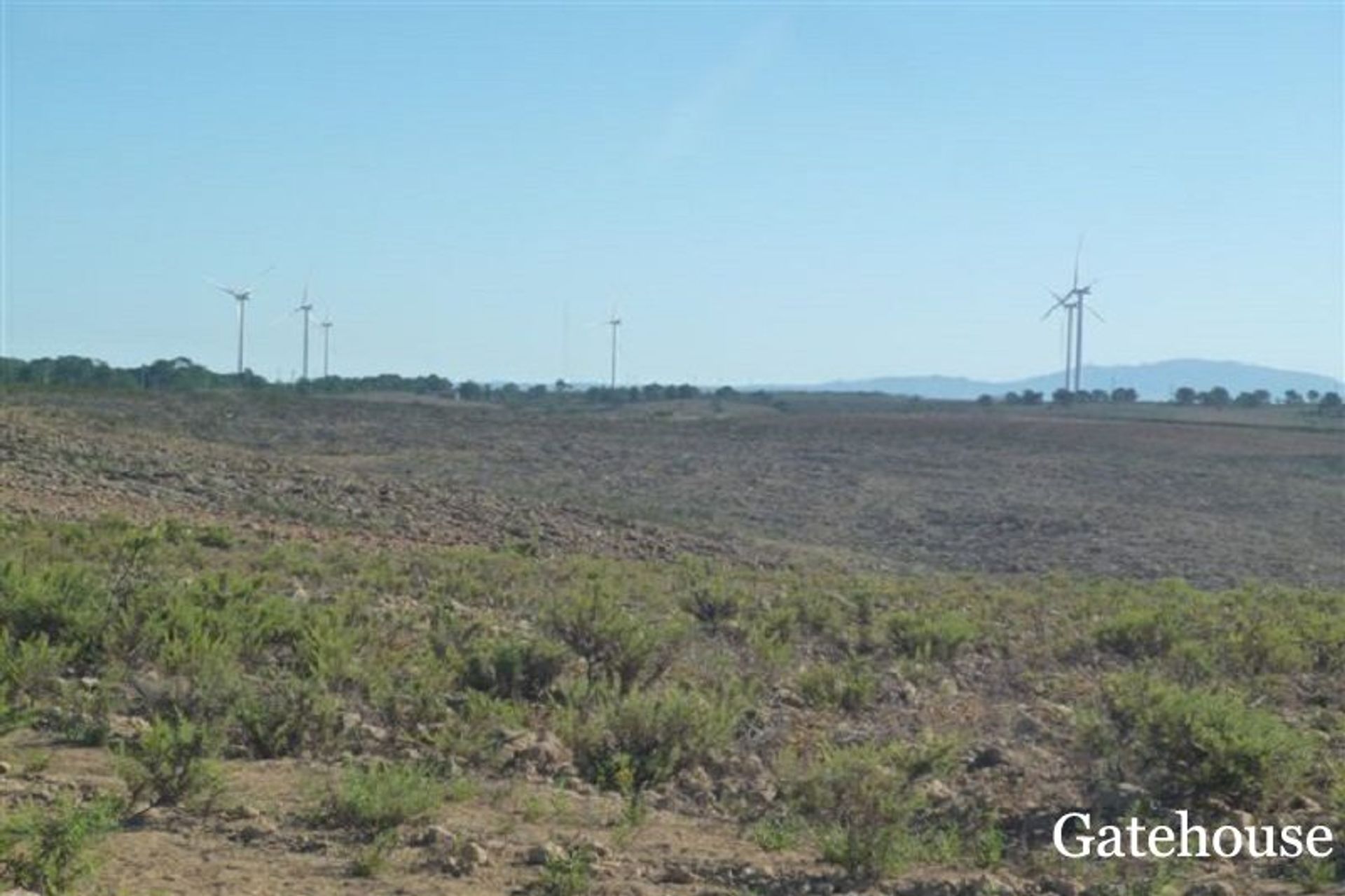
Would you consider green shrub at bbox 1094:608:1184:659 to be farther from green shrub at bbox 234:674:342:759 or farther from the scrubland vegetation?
green shrub at bbox 234:674:342:759

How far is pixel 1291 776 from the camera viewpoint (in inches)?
367

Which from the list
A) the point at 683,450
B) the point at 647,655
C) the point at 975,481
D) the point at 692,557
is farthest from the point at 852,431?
the point at 647,655

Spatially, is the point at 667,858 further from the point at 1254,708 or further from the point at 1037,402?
the point at 1037,402

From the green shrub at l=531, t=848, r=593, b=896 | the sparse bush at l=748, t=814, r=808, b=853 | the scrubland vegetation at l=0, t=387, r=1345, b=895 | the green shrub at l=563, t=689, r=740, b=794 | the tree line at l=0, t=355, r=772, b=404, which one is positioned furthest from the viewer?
the tree line at l=0, t=355, r=772, b=404

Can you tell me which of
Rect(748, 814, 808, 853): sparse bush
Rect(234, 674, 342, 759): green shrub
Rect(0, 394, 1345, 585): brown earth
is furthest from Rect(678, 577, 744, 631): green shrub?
Rect(0, 394, 1345, 585): brown earth

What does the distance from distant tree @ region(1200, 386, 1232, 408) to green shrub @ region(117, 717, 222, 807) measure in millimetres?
101247

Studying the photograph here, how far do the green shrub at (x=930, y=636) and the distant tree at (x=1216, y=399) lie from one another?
93.9 meters

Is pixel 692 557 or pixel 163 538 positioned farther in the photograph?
pixel 692 557

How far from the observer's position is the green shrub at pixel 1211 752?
9.27 metres

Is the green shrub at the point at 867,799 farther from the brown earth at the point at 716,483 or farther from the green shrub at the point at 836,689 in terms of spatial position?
the brown earth at the point at 716,483

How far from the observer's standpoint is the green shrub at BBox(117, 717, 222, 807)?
337 inches

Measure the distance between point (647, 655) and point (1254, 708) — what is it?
148 inches

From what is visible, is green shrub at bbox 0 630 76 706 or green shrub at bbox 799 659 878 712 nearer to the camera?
green shrub at bbox 0 630 76 706

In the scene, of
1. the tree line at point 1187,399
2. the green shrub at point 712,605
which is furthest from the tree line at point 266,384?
the green shrub at point 712,605
